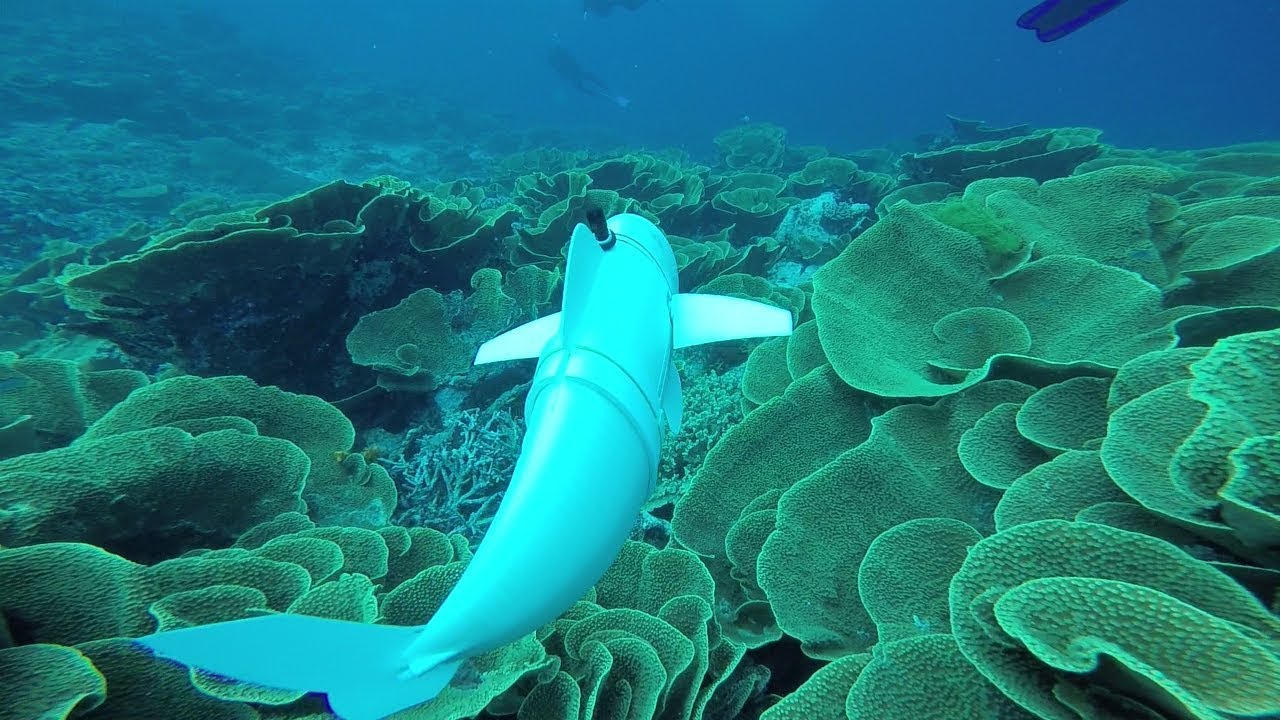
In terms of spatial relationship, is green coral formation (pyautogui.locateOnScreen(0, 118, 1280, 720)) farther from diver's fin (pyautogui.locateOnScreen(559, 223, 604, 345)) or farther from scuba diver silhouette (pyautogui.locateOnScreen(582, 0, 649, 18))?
scuba diver silhouette (pyautogui.locateOnScreen(582, 0, 649, 18))

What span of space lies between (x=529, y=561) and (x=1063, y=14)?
9062 mm

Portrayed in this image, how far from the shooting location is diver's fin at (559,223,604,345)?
1936mm

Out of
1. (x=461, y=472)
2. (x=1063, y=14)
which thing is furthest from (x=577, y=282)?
(x=1063, y=14)

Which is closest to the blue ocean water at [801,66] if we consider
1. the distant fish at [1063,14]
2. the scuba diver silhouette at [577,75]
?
the scuba diver silhouette at [577,75]

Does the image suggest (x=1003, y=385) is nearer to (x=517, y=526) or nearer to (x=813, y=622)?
(x=813, y=622)

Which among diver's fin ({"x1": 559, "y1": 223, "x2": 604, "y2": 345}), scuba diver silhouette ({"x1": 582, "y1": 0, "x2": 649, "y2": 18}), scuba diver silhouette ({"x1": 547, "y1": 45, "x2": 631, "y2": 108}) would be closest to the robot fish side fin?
diver's fin ({"x1": 559, "y1": 223, "x2": 604, "y2": 345})

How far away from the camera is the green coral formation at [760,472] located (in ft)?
4.99

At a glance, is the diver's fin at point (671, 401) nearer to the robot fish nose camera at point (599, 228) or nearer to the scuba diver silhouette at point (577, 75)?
the robot fish nose camera at point (599, 228)

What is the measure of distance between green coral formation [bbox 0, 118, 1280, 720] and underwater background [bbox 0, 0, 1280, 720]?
13mm

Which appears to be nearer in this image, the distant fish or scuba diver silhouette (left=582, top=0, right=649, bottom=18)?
the distant fish

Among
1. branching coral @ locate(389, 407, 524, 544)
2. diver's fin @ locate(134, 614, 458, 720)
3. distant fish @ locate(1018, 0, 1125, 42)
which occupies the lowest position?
branching coral @ locate(389, 407, 524, 544)

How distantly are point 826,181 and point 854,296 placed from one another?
20.9 feet

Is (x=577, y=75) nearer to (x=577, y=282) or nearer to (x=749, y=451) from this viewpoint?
(x=749, y=451)

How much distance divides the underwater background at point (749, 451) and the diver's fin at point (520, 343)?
1049mm
